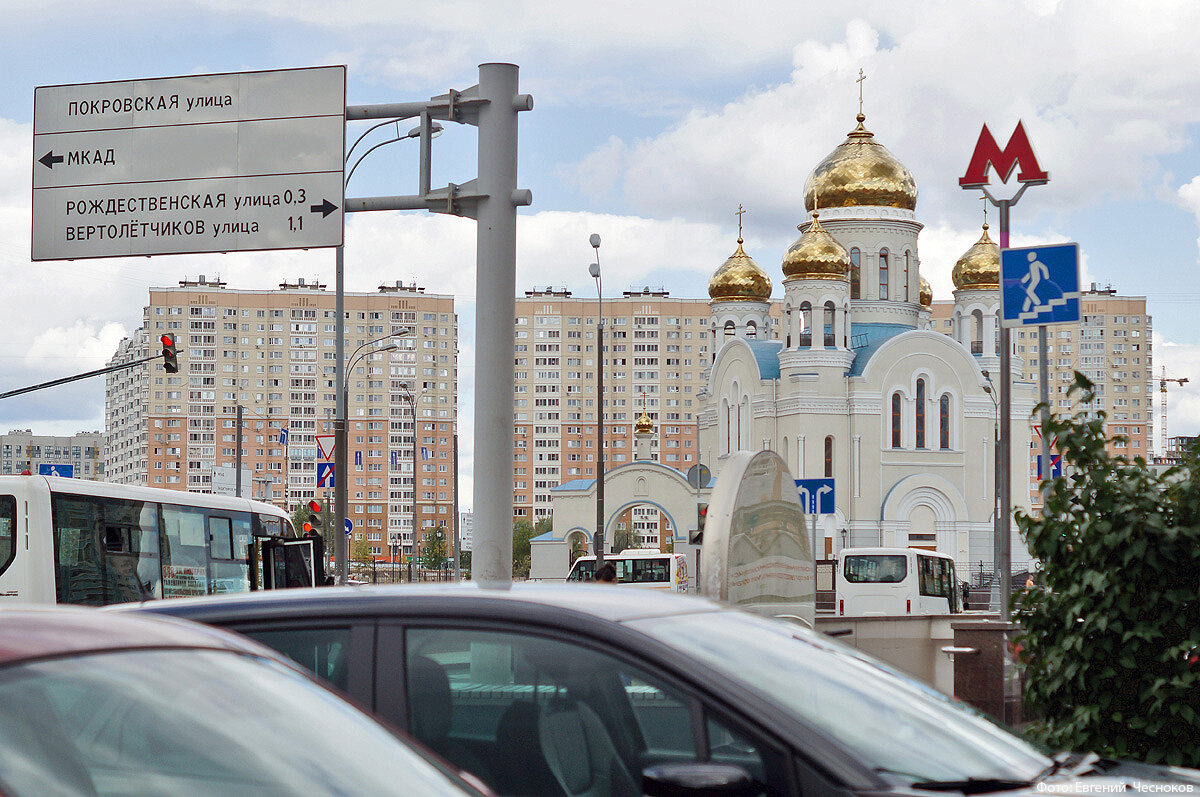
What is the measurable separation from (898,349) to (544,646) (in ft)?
196

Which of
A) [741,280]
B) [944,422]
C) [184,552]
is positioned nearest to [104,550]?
[184,552]

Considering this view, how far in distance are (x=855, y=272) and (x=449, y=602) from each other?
63.1m

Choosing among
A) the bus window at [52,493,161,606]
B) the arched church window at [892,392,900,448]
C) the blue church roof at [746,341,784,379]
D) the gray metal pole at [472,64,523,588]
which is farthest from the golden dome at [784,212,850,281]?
the gray metal pole at [472,64,523,588]

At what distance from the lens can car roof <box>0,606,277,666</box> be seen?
2.56 metres

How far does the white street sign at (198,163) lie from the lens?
45.9 ft

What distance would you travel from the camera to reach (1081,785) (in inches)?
145

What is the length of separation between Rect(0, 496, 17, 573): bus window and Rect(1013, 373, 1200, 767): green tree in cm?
1260


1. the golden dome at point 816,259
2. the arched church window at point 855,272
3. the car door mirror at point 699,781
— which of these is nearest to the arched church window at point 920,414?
the arched church window at point 855,272

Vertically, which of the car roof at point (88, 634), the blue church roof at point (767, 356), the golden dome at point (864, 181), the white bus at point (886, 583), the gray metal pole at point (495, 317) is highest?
the golden dome at point (864, 181)

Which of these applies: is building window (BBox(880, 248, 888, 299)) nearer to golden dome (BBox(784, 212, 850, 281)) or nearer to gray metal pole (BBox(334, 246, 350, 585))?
golden dome (BBox(784, 212, 850, 281))

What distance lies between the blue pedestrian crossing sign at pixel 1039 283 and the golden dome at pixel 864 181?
54050 mm

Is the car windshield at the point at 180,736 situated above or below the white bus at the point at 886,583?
above

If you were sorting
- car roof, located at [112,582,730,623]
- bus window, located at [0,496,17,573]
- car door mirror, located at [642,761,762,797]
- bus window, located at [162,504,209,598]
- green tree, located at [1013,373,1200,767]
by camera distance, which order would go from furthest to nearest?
bus window, located at [162,504,209,598] < bus window, located at [0,496,17,573] < green tree, located at [1013,373,1200,767] < car roof, located at [112,582,730,623] < car door mirror, located at [642,761,762,797]

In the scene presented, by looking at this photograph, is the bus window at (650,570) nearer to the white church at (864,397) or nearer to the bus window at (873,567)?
the bus window at (873,567)
